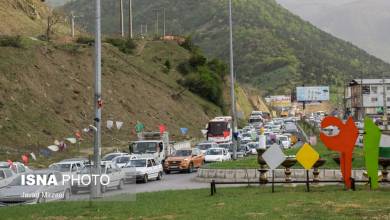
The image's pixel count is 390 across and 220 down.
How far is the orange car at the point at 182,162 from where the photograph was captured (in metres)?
42.6

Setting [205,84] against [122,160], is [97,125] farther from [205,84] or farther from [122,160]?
[205,84]

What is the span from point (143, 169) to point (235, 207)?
17.5 metres

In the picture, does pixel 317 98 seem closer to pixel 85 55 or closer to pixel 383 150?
pixel 85 55

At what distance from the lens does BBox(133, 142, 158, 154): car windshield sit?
46781 mm

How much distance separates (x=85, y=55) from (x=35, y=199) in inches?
2134

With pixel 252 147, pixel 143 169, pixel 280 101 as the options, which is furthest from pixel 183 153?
pixel 280 101

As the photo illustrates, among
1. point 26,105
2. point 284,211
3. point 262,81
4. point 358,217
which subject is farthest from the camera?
point 262,81

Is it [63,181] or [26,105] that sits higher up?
[26,105]

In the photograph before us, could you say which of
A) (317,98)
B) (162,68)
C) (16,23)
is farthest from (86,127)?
(317,98)

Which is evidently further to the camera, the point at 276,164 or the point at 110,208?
the point at 276,164

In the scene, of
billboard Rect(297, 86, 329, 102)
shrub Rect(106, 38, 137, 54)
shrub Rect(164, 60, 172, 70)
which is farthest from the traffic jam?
billboard Rect(297, 86, 329, 102)

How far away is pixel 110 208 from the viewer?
19.0 meters

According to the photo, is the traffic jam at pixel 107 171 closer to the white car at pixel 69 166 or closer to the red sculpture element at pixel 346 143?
the white car at pixel 69 166

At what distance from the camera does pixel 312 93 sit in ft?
420
